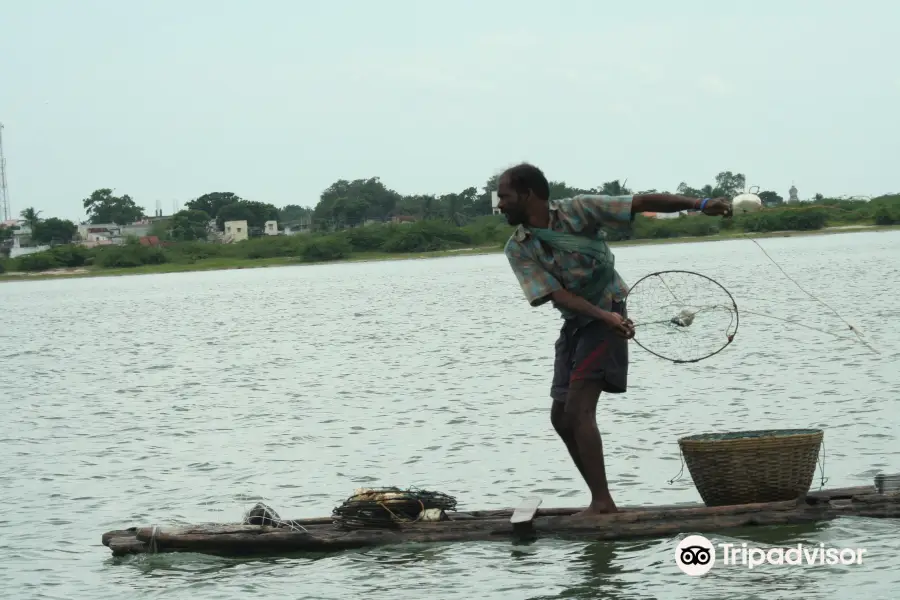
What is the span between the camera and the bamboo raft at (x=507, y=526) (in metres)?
7.00

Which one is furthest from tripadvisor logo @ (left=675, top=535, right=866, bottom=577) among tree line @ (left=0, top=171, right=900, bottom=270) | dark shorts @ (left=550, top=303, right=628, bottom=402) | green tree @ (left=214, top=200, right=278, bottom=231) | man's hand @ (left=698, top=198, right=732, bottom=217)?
green tree @ (left=214, top=200, right=278, bottom=231)

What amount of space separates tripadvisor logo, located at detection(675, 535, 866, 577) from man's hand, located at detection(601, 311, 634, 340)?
128 cm

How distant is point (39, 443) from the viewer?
14258mm

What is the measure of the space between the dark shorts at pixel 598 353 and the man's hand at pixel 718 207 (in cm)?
77

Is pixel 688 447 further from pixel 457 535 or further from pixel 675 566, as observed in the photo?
pixel 457 535

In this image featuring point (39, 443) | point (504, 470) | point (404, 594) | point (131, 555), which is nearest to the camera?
point (404, 594)

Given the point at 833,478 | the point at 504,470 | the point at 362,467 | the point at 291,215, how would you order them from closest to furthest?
the point at 833,478, the point at 504,470, the point at 362,467, the point at 291,215

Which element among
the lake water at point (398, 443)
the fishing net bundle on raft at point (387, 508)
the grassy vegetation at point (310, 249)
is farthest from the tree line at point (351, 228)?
the fishing net bundle on raft at point (387, 508)

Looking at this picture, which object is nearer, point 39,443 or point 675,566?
point 675,566

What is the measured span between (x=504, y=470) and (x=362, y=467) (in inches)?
54.5

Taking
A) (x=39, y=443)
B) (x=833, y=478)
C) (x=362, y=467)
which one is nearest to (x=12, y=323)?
(x=39, y=443)

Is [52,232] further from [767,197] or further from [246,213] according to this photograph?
[767,197]

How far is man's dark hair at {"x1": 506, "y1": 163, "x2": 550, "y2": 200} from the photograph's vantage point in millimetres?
6914

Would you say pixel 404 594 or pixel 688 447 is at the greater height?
pixel 688 447
